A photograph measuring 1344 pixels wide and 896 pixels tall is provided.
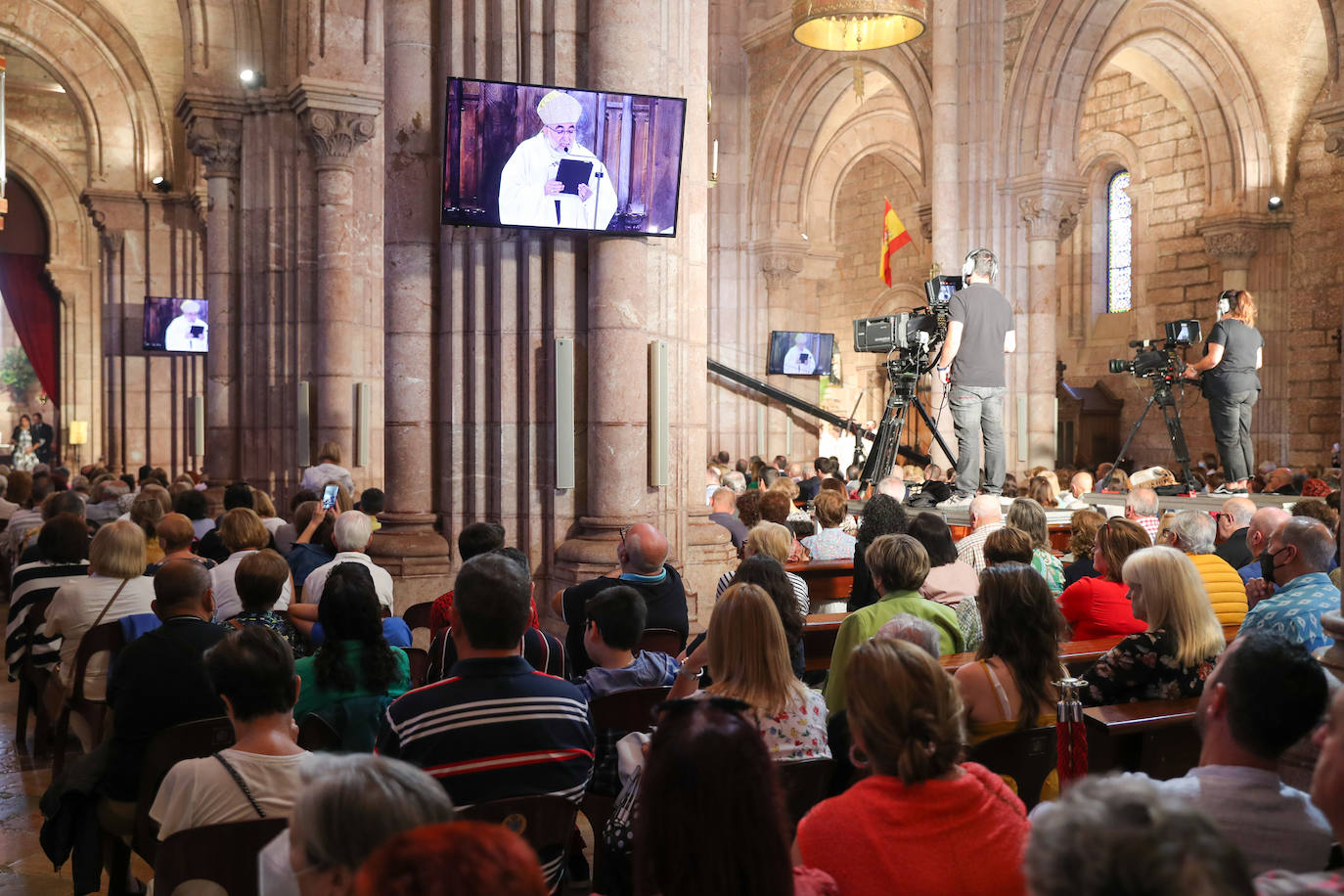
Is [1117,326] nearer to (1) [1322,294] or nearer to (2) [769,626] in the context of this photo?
(1) [1322,294]

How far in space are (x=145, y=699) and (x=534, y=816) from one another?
150 cm

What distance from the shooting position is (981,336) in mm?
7766

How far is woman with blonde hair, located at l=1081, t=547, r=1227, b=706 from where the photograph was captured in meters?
3.44

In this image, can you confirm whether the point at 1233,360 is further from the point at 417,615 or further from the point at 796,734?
the point at 796,734

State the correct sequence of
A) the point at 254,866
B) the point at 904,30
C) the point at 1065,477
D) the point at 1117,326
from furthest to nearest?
the point at 1117,326 → the point at 904,30 → the point at 1065,477 → the point at 254,866

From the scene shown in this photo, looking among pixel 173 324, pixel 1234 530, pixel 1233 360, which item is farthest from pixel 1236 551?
pixel 173 324

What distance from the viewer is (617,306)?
6.66 m

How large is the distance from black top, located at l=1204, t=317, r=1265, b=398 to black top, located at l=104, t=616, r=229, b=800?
7986 mm

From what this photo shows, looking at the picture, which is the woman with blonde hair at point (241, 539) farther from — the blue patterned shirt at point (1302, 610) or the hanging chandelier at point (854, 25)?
the hanging chandelier at point (854, 25)

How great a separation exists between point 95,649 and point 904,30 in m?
12.1

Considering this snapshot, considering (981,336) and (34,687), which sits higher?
(981,336)

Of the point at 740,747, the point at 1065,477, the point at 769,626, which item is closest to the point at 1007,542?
the point at 769,626

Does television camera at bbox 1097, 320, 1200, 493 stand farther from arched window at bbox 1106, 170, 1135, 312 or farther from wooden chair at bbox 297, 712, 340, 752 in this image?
arched window at bbox 1106, 170, 1135, 312

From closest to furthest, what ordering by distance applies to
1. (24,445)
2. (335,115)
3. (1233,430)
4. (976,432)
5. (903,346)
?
(976,432)
(903,346)
(1233,430)
(335,115)
(24,445)
